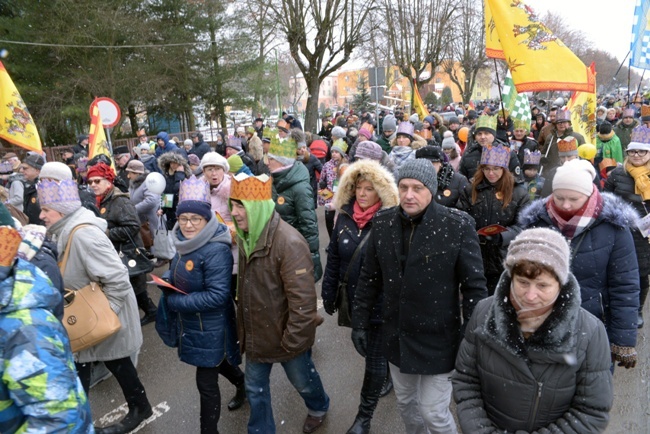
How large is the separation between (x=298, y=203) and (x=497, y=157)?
1.92 m

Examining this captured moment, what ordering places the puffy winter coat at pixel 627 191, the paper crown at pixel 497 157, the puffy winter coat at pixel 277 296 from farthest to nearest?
the paper crown at pixel 497 157 < the puffy winter coat at pixel 627 191 < the puffy winter coat at pixel 277 296

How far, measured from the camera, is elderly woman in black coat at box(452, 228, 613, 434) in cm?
190

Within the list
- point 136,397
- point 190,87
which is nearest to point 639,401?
point 136,397

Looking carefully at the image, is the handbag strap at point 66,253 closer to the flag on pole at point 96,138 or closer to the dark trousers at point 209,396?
the dark trousers at point 209,396

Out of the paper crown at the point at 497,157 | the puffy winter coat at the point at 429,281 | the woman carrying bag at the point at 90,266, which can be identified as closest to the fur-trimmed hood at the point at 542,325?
the puffy winter coat at the point at 429,281

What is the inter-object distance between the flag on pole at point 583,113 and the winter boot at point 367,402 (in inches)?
253

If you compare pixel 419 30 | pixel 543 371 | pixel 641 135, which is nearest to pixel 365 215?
pixel 543 371

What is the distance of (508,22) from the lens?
540 centimetres

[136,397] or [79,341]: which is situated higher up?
[79,341]

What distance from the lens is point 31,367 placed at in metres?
1.76

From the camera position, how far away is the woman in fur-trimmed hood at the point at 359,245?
132 inches

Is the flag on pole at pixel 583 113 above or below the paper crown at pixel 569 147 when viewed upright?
above

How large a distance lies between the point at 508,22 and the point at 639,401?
13.5 ft

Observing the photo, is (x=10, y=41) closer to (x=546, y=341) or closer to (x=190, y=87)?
(x=190, y=87)
